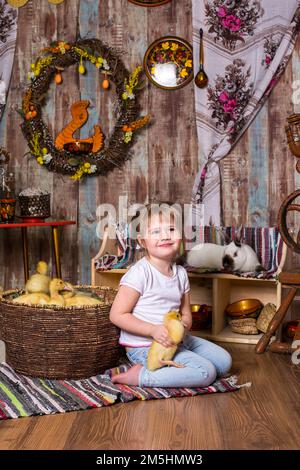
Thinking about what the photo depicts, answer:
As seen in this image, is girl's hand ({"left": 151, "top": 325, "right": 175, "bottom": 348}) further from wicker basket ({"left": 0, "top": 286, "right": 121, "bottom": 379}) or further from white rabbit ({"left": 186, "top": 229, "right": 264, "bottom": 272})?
white rabbit ({"left": 186, "top": 229, "right": 264, "bottom": 272})

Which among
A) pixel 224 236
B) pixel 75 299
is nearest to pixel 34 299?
pixel 75 299

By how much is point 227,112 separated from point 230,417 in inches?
90.5

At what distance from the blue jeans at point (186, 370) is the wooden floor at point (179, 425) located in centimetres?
8

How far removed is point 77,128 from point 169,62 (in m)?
0.75

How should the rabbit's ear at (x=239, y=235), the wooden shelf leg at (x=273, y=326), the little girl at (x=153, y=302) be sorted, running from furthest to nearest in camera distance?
the rabbit's ear at (x=239, y=235), the wooden shelf leg at (x=273, y=326), the little girl at (x=153, y=302)

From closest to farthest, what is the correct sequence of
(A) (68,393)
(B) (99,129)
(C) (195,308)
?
(A) (68,393)
(C) (195,308)
(B) (99,129)

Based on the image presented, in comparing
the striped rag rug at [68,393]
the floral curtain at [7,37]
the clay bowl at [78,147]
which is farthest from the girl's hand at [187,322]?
the floral curtain at [7,37]

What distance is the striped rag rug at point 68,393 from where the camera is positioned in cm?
215

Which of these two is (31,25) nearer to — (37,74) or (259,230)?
(37,74)

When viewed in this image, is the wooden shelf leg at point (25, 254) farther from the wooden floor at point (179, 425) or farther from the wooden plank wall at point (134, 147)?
the wooden floor at point (179, 425)

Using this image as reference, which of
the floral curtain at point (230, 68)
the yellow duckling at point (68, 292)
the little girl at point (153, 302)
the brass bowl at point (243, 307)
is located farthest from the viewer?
the floral curtain at point (230, 68)

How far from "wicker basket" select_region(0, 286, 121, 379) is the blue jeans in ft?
0.49

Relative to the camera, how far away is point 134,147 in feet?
13.4

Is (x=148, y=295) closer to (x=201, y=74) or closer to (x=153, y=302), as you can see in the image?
(x=153, y=302)
